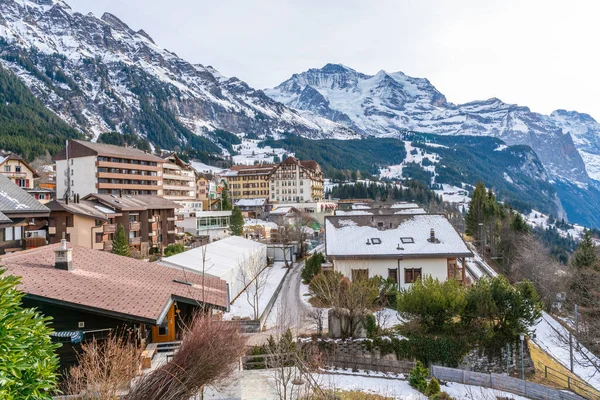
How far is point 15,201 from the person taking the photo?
28.0 metres

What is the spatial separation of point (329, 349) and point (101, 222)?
3387 centimetres

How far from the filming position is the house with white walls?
3288 cm

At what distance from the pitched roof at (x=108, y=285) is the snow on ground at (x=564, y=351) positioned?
20.2m

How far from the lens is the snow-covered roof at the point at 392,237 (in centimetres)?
3319

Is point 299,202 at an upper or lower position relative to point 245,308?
upper

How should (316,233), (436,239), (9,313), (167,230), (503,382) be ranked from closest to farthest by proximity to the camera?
(9,313) < (503,382) < (436,239) < (167,230) < (316,233)

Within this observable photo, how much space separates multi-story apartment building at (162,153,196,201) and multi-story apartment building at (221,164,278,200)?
1423 inches

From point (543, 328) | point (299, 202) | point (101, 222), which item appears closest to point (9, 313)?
point (543, 328)

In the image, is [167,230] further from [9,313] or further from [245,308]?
[9,313]

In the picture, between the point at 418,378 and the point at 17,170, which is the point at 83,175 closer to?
the point at 17,170

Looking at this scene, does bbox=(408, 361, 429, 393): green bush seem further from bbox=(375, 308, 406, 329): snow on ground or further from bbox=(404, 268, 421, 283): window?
bbox=(404, 268, 421, 283): window

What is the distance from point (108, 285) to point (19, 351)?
37.3 ft

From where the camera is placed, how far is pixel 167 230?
197ft

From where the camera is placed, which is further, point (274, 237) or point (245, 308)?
point (274, 237)
